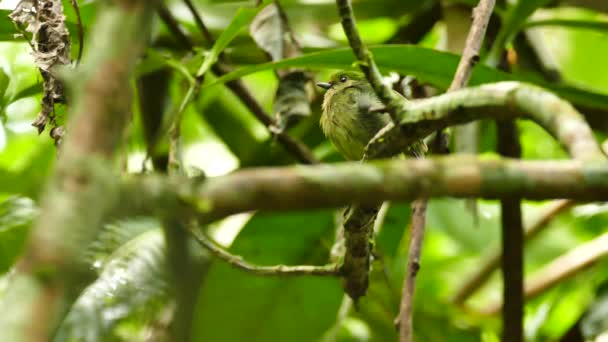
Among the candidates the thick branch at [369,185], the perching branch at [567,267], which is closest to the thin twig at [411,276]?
the perching branch at [567,267]

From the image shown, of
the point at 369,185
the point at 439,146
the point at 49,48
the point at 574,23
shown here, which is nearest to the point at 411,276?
the point at 439,146

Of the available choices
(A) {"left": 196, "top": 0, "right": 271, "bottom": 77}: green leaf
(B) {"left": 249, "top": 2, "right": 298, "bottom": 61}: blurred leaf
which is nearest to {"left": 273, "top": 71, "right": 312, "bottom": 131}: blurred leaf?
(B) {"left": 249, "top": 2, "right": 298, "bottom": 61}: blurred leaf

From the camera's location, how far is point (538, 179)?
3.16 ft

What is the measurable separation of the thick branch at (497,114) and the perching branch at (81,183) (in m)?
0.52

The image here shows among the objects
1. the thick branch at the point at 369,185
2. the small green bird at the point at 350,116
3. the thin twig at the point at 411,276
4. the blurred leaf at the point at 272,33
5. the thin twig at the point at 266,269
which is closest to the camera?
the thick branch at the point at 369,185

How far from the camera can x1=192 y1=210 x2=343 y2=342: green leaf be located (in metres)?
3.34

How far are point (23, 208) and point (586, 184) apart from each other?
208cm

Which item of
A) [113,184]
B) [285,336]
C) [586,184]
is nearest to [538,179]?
[586,184]

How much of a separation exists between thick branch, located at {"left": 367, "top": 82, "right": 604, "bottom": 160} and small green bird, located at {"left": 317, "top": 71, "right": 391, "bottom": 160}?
1373mm

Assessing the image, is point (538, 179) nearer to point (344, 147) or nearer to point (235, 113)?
point (344, 147)

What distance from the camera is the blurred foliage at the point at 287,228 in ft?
8.77

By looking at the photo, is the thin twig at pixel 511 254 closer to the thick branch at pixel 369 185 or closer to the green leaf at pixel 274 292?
the green leaf at pixel 274 292

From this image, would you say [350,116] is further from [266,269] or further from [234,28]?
[266,269]

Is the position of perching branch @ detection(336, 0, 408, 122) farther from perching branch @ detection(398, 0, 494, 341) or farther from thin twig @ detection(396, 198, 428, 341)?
thin twig @ detection(396, 198, 428, 341)
